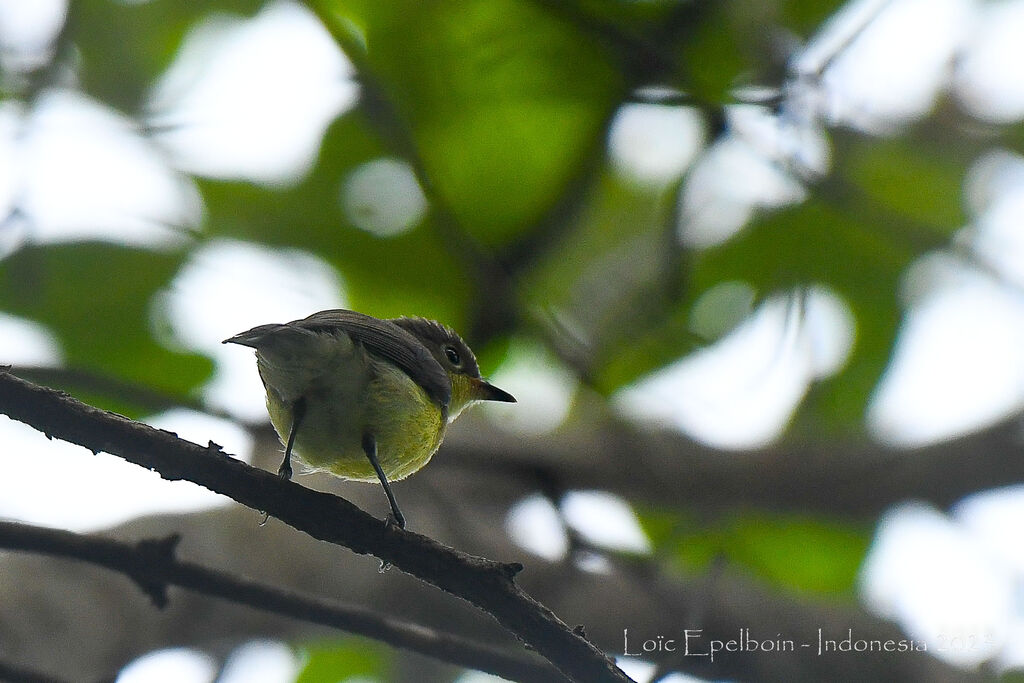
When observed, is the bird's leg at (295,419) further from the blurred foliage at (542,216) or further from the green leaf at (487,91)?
the green leaf at (487,91)

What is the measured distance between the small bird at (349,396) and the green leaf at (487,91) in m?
1.37

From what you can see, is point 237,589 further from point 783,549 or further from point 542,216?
point 783,549

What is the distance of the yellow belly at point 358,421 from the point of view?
11.7 ft

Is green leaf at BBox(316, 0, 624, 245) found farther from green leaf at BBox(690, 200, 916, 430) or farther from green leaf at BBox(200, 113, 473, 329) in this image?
green leaf at BBox(690, 200, 916, 430)

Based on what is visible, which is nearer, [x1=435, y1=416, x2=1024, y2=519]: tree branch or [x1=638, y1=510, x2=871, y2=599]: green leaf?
[x1=435, y1=416, x2=1024, y2=519]: tree branch

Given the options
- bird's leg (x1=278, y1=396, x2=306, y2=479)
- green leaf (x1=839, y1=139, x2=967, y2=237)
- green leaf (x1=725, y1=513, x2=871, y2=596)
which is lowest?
bird's leg (x1=278, y1=396, x2=306, y2=479)

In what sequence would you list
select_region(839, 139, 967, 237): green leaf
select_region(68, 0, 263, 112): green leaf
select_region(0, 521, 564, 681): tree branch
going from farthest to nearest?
select_region(839, 139, 967, 237): green leaf < select_region(68, 0, 263, 112): green leaf < select_region(0, 521, 564, 681): tree branch

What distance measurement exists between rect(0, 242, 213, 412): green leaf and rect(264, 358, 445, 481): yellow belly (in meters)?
1.60

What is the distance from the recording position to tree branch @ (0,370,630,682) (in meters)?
2.10

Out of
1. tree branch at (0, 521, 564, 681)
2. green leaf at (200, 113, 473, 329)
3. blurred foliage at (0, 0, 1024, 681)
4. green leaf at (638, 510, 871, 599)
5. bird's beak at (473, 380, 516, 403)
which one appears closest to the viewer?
tree branch at (0, 521, 564, 681)

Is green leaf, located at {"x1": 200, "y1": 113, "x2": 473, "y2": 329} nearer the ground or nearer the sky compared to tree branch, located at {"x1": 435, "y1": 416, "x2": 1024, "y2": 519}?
nearer the sky

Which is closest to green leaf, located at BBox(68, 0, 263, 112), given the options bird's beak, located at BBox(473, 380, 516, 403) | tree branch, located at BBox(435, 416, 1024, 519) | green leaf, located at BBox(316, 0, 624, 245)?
green leaf, located at BBox(316, 0, 624, 245)

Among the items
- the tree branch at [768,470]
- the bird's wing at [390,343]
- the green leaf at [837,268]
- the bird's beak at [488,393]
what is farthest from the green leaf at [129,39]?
the green leaf at [837,268]

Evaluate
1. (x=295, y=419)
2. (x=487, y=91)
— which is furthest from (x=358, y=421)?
(x=487, y=91)
